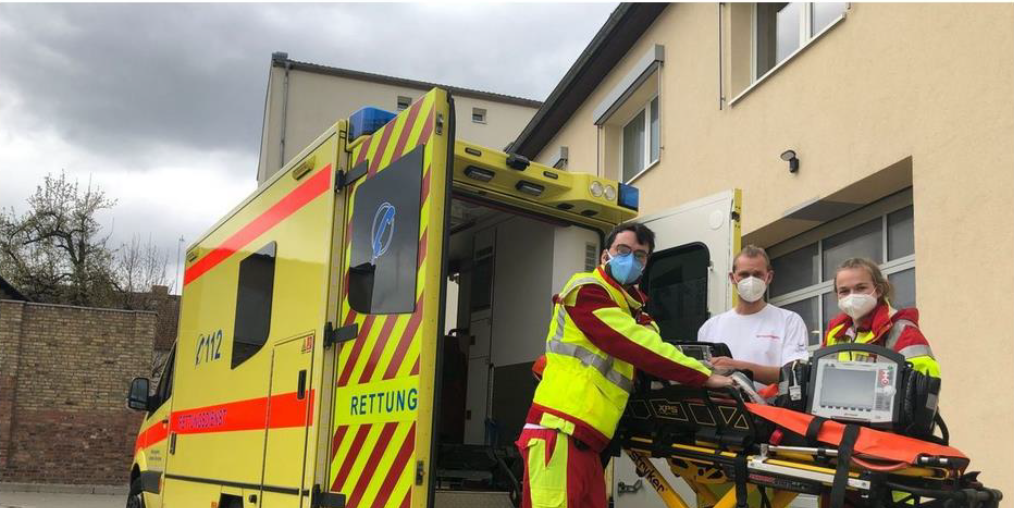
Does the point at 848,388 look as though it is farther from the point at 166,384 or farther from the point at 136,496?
the point at 136,496

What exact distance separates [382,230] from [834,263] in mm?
5296

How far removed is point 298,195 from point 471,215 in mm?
1720

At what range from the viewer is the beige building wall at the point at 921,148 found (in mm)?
5777

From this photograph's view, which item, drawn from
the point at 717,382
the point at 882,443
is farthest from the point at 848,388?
the point at 717,382

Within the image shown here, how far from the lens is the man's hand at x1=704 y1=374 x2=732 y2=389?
130 inches

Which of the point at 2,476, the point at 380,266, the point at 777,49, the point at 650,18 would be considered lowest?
the point at 2,476

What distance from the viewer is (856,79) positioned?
7430 mm

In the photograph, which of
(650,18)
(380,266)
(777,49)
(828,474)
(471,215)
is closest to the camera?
(828,474)

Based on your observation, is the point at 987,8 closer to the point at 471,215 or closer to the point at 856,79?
the point at 856,79

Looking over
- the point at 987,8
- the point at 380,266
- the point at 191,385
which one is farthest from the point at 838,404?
the point at 191,385

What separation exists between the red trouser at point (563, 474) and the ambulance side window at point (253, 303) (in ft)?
6.82

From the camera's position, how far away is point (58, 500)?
16.2 metres

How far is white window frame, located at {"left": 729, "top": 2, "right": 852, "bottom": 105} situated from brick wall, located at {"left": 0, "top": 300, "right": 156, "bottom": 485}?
14.3 m

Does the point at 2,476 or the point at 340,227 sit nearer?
the point at 340,227
